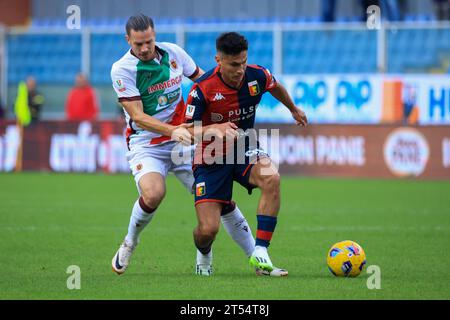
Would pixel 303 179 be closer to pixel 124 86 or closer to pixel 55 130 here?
pixel 55 130

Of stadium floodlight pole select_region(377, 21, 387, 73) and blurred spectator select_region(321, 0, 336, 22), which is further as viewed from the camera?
blurred spectator select_region(321, 0, 336, 22)

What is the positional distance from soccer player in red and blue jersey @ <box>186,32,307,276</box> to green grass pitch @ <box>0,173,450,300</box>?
35 cm

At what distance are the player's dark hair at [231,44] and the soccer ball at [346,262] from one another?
1.87 m

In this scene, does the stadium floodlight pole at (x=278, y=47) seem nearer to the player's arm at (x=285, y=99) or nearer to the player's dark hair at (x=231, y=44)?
the player's arm at (x=285, y=99)

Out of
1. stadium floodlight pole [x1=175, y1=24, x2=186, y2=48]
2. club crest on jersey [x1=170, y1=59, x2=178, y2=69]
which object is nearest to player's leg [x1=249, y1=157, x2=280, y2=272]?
club crest on jersey [x1=170, y1=59, x2=178, y2=69]

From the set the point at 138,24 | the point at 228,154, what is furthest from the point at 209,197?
the point at 138,24

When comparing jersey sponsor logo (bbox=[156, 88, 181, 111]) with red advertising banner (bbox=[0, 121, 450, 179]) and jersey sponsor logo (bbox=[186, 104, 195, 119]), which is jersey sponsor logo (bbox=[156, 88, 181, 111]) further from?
red advertising banner (bbox=[0, 121, 450, 179])

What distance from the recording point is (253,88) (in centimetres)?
841

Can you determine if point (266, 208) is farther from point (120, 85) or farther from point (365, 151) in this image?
point (365, 151)

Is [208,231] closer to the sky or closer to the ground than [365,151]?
closer to the ground

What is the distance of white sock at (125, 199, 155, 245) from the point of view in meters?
8.46

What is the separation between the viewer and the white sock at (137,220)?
8.46 m

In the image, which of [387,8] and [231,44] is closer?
[231,44]

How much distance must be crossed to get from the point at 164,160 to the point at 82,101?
14347 millimetres
